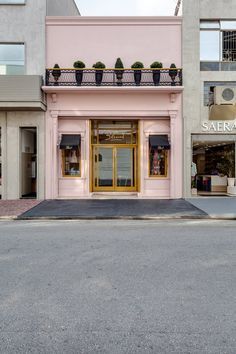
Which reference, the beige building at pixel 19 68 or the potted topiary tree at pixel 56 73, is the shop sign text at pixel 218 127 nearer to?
the potted topiary tree at pixel 56 73

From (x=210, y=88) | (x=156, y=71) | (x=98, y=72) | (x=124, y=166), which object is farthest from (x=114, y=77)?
(x=210, y=88)

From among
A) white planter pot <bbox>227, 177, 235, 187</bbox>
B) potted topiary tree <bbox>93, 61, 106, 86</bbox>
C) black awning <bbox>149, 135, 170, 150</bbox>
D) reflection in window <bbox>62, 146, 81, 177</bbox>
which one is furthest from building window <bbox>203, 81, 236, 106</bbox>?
reflection in window <bbox>62, 146, 81, 177</bbox>

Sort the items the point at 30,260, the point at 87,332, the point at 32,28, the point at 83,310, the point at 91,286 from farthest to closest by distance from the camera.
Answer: the point at 32,28, the point at 30,260, the point at 91,286, the point at 83,310, the point at 87,332

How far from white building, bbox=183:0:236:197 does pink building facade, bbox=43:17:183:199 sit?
0.49 meters

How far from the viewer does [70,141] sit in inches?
685

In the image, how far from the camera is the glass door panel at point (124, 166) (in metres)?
18.3

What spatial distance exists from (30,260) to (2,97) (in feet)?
38.8

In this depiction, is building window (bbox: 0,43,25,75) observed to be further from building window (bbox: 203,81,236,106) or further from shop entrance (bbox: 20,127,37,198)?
building window (bbox: 203,81,236,106)

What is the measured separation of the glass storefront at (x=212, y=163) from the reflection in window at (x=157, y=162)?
151cm

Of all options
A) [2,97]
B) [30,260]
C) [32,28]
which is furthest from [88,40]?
[30,260]

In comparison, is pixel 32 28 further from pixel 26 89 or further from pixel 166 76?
pixel 166 76

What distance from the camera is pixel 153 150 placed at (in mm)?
17766

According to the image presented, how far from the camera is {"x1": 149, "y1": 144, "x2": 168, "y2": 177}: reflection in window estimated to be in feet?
58.3

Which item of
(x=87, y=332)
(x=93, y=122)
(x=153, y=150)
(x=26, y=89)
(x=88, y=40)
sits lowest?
(x=87, y=332)
